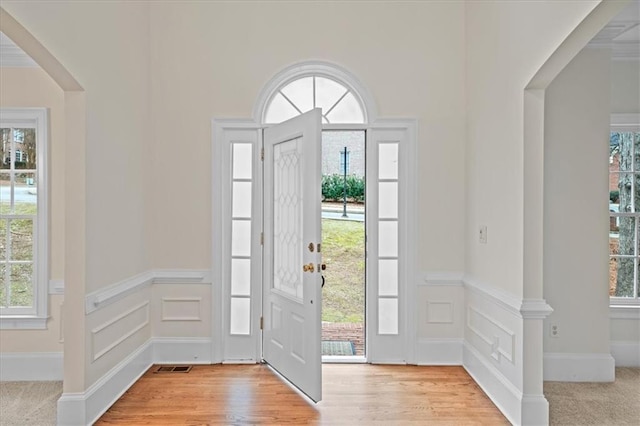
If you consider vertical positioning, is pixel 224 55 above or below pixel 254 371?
above

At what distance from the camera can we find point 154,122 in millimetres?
4004

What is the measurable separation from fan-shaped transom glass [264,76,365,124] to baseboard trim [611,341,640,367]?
3109 millimetres

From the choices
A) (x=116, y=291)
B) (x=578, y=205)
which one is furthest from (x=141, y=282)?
(x=578, y=205)

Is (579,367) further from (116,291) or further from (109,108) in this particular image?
(109,108)

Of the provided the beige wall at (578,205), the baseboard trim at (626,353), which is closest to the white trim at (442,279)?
the beige wall at (578,205)

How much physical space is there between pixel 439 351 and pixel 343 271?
428 cm

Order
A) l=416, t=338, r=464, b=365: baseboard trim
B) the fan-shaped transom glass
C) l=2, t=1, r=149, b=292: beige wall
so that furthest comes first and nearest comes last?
the fan-shaped transom glass < l=416, t=338, r=464, b=365: baseboard trim < l=2, t=1, r=149, b=292: beige wall

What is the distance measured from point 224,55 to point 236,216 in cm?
147

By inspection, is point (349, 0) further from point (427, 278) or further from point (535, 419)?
point (535, 419)

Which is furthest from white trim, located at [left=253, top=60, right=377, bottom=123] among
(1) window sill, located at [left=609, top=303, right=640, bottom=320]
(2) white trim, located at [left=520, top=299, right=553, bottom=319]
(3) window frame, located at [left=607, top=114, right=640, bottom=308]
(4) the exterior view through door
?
(4) the exterior view through door

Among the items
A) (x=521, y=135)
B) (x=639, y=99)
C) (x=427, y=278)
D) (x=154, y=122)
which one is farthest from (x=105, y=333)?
(x=639, y=99)

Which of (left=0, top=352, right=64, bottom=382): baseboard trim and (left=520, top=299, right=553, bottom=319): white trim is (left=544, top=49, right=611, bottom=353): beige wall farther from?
(left=0, top=352, right=64, bottom=382): baseboard trim

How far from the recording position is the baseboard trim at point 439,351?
3.95 m

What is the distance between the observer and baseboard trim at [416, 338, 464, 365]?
3949mm
